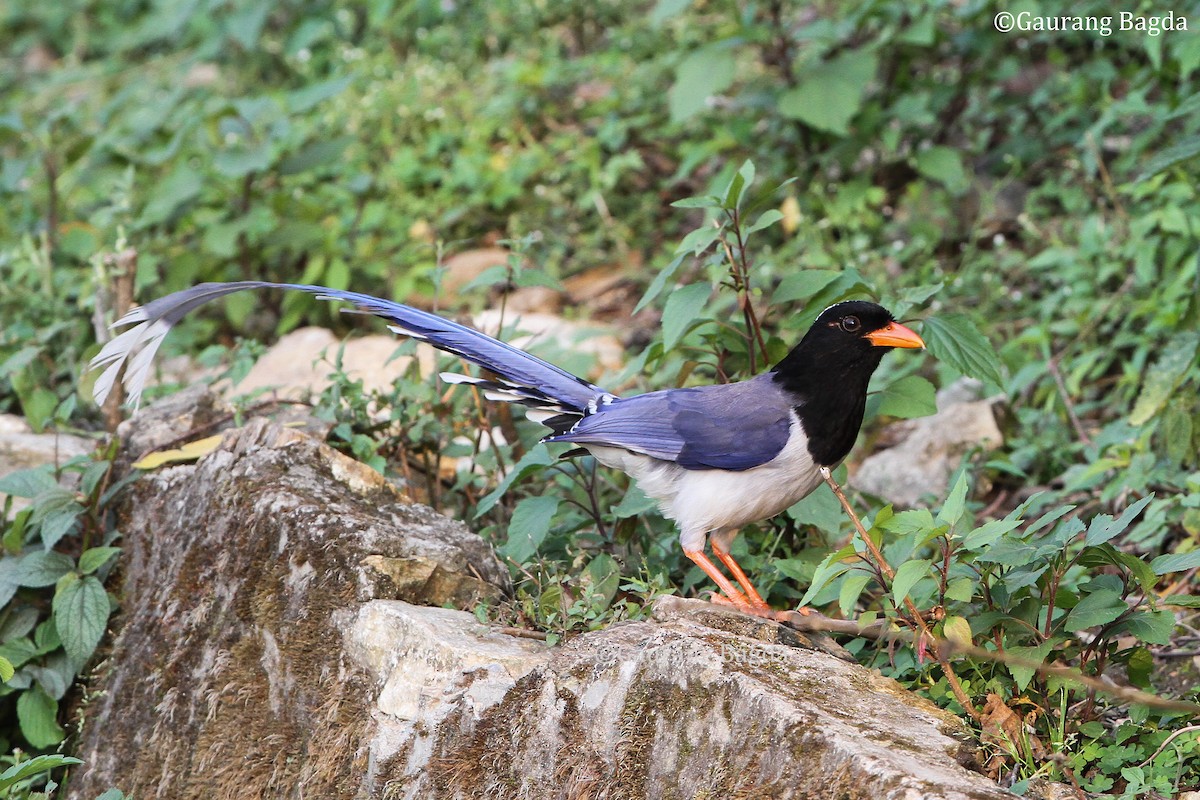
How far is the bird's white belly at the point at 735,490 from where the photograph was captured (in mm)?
3668

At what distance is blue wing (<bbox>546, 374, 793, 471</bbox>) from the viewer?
12.1 ft

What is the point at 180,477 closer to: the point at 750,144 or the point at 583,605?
the point at 583,605

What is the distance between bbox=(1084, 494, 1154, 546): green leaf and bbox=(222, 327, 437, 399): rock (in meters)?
3.38

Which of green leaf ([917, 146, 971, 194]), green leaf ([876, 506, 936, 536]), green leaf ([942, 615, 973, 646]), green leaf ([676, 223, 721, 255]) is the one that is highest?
green leaf ([676, 223, 721, 255])

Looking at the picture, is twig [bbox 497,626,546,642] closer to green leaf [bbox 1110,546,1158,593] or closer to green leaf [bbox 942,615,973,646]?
green leaf [bbox 942,615,973,646]

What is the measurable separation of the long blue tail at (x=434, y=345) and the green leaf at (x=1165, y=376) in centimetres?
217

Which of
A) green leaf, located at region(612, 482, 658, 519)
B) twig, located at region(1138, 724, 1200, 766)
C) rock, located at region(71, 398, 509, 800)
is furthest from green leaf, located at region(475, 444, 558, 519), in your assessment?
twig, located at region(1138, 724, 1200, 766)

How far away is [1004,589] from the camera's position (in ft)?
10.3

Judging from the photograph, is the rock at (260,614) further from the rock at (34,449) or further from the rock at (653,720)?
the rock at (34,449)

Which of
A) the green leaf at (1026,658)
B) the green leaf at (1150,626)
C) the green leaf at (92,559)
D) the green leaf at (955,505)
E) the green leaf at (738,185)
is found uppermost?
the green leaf at (738,185)

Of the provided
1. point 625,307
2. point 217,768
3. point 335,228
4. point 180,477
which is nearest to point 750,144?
point 625,307

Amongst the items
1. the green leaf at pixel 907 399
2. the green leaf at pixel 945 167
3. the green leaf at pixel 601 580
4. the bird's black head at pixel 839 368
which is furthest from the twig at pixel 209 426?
the green leaf at pixel 945 167

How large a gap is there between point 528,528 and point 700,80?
3.78 metres

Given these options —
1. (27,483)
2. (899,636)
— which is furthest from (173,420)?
(899,636)
